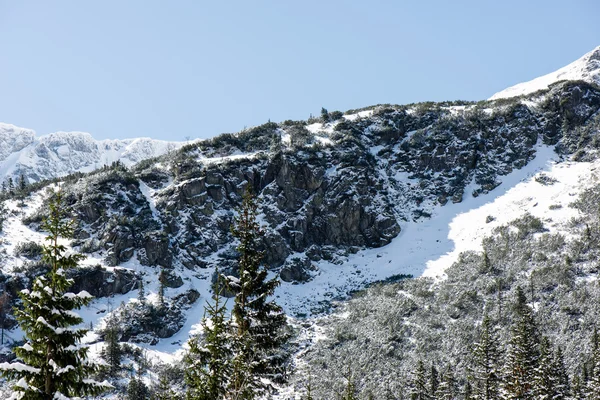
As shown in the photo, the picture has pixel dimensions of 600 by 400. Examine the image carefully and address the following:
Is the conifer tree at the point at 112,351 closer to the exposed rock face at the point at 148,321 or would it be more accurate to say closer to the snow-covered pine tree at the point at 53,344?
the exposed rock face at the point at 148,321

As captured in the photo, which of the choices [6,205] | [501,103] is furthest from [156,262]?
[501,103]

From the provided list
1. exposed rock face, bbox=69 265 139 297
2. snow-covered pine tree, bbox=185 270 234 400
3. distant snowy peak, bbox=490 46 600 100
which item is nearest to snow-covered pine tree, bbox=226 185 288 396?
snow-covered pine tree, bbox=185 270 234 400

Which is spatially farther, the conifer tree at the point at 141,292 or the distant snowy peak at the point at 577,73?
the distant snowy peak at the point at 577,73

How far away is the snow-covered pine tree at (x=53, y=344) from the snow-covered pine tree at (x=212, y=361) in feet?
9.34

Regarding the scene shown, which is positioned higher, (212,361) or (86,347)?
(86,347)

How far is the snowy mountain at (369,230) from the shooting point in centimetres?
8362

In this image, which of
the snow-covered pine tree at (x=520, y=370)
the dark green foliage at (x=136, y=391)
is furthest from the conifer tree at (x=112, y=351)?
the snow-covered pine tree at (x=520, y=370)

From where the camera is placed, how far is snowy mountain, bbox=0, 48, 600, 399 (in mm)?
83625

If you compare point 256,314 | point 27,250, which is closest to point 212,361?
point 256,314

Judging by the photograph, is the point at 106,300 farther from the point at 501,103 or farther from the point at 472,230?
the point at 501,103

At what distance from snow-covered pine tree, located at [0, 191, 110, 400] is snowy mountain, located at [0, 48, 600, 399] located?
51644 millimetres

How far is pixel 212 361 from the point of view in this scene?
11742mm

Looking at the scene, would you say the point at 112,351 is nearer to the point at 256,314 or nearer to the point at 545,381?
the point at 545,381

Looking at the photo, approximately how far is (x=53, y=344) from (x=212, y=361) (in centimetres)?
400
